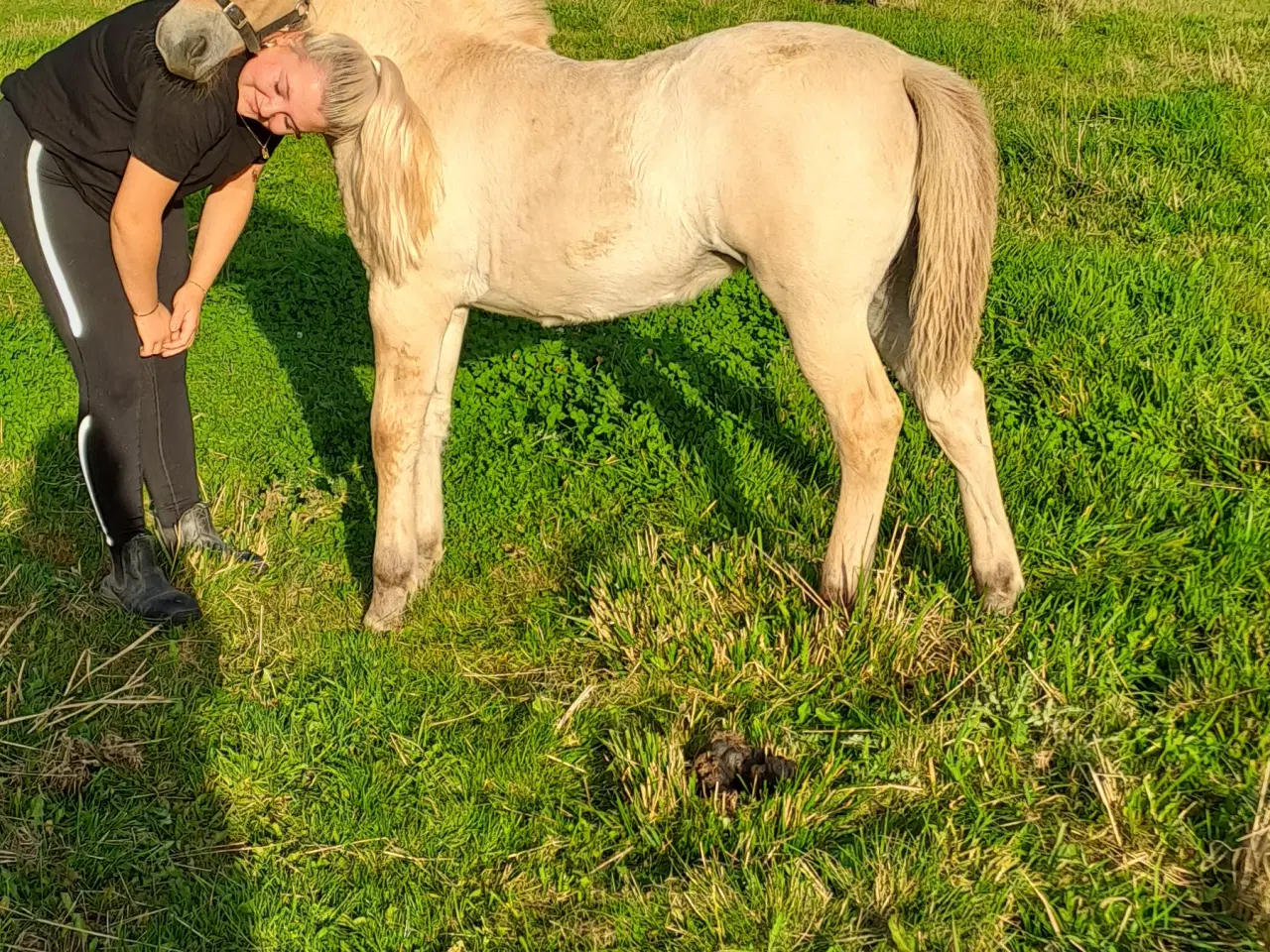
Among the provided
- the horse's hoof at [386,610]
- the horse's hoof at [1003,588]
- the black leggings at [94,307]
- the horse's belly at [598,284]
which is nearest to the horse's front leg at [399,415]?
the horse's hoof at [386,610]

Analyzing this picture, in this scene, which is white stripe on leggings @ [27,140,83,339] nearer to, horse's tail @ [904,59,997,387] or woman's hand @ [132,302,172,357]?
woman's hand @ [132,302,172,357]

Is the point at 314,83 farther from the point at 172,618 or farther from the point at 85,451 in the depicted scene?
the point at 172,618

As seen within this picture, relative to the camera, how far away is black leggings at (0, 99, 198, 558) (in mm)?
3582

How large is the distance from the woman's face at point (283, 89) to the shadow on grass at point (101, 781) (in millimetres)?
1818

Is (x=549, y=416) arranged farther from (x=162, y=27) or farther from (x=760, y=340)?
(x=162, y=27)

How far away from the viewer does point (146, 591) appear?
3949 mm

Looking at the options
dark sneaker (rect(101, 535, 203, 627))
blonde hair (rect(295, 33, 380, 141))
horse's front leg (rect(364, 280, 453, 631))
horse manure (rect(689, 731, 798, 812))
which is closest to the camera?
horse manure (rect(689, 731, 798, 812))

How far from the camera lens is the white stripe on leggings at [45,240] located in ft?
11.6

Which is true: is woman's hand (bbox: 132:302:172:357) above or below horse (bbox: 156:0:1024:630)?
below

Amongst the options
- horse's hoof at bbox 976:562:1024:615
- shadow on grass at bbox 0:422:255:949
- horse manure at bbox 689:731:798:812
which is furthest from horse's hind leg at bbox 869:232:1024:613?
shadow on grass at bbox 0:422:255:949

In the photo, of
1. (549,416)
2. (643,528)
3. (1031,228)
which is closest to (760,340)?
(549,416)

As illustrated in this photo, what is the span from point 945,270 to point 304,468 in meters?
3.04

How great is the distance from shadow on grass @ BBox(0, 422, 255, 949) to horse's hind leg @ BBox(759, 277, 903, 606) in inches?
81.4

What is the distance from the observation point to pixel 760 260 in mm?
3131
